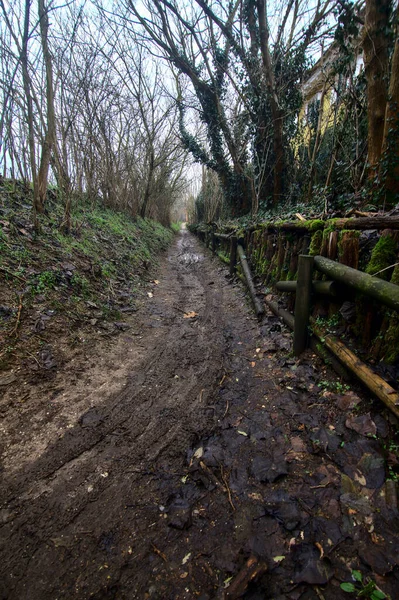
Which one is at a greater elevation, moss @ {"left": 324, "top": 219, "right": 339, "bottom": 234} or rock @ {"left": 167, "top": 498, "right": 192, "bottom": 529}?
moss @ {"left": 324, "top": 219, "right": 339, "bottom": 234}

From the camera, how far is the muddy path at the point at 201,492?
143cm

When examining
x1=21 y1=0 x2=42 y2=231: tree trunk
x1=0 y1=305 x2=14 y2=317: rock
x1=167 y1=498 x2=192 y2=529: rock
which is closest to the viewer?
x1=167 y1=498 x2=192 y2=529: rock

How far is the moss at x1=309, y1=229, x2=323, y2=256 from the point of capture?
11.1 feet

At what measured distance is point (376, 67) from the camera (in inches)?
174

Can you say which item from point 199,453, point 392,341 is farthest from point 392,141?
point 199,453

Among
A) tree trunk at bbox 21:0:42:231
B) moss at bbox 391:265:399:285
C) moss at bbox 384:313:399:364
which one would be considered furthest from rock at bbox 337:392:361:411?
tree trunk at bbox 21:0:42:231

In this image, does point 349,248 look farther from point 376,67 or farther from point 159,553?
point 376,67

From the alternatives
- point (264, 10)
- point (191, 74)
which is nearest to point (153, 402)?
point (264, 10)

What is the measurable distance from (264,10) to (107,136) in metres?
6.19

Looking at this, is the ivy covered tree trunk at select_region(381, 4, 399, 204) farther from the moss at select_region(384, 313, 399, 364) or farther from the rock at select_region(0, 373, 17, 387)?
the rock at select_region(0, 373, 17, 387)

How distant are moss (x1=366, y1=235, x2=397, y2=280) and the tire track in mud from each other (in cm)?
199

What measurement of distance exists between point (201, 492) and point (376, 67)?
6401 millimetres

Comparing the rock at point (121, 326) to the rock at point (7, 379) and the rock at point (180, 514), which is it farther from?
the rock at point (180, 514)

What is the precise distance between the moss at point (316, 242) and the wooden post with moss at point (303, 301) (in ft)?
1.16
